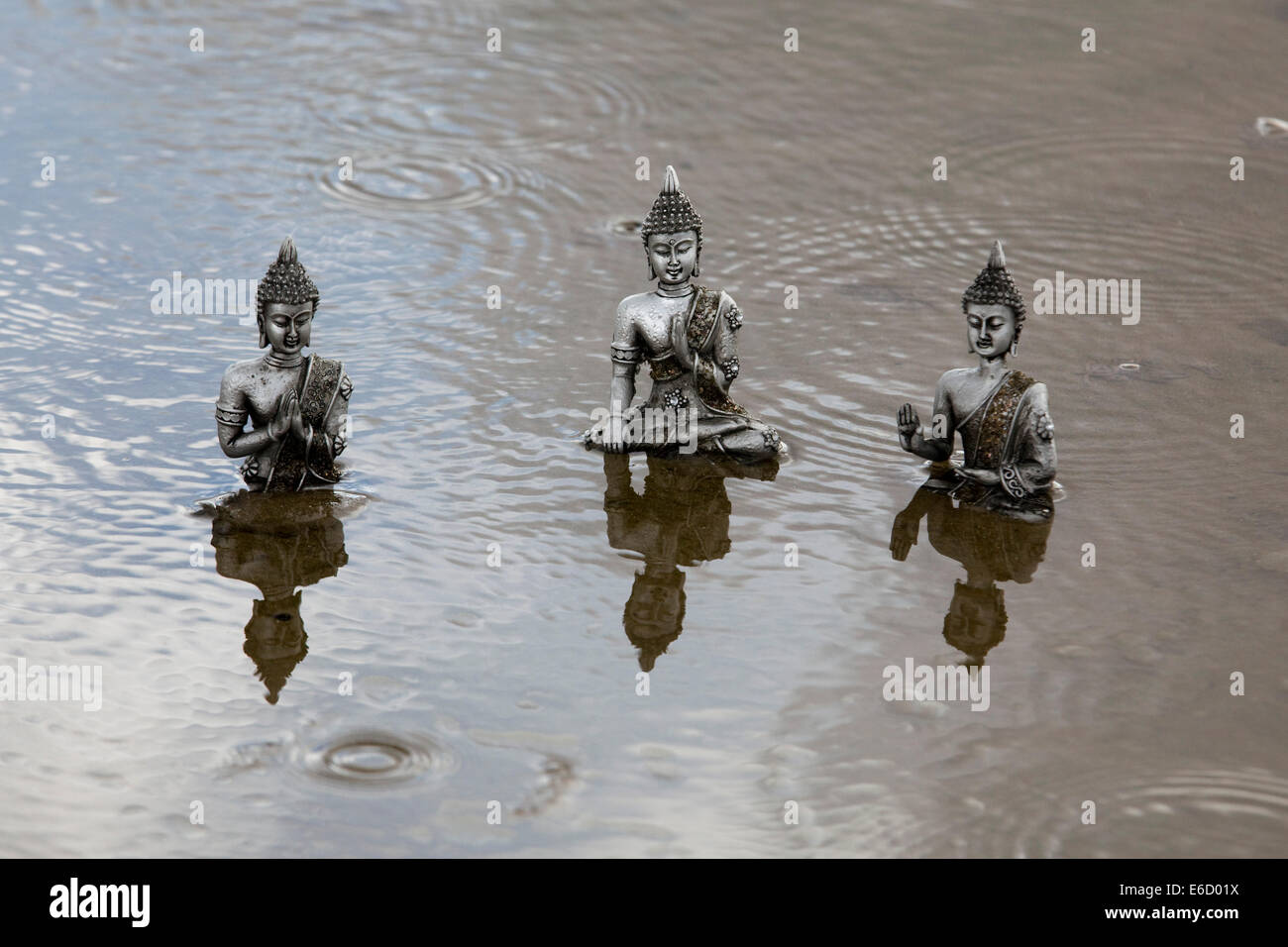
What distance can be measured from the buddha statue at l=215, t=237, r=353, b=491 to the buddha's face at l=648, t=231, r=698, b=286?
1.65 meters

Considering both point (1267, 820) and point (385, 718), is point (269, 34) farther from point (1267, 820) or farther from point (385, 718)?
point (1267, 820)

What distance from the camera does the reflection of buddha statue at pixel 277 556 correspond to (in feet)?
22.4

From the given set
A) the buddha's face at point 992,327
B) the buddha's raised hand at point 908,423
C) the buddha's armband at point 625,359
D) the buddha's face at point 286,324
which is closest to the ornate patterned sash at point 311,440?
the buddha's face at point 286,324

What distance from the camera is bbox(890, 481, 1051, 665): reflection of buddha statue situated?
705cm

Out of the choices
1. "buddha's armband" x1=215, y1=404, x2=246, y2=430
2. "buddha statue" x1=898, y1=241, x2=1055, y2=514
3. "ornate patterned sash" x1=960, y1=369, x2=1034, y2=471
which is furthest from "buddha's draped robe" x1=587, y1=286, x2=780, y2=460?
"buddha's armband" x1=215, y1=404, x2=246, y2=430

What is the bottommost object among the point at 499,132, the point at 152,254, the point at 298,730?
the point at 298,730

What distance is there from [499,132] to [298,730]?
7345 millimetres

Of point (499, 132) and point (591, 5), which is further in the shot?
point (591, 5)

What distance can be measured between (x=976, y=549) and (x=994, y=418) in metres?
0.63

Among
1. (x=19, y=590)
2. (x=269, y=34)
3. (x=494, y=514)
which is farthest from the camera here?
(x=269, y=34)

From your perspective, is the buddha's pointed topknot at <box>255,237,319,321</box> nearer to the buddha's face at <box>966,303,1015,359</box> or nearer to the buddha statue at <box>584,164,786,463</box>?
the buddha statue at <box>584,164,786,463</box>

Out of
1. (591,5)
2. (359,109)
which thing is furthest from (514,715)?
(591,5)

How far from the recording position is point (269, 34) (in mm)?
14086

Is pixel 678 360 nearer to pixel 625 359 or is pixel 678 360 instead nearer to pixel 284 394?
pixel 625 359
